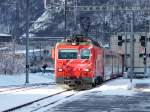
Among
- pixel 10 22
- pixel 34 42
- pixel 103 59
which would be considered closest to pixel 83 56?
pixel 103 59

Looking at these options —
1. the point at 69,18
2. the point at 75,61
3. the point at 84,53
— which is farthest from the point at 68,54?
the point at 69,18

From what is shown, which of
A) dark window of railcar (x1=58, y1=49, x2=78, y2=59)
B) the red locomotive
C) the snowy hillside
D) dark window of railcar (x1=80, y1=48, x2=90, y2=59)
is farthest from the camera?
the snowy hillside

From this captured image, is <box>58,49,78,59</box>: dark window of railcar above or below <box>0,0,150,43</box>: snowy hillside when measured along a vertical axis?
below

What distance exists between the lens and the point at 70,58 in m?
36.7

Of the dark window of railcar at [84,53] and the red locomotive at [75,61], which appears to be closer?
the red locomotive at [75,61]

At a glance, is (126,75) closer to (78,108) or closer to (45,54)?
(78,108)

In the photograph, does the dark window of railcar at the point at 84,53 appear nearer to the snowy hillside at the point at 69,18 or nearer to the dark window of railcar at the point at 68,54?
the dark window of railcar at the point at 68,54

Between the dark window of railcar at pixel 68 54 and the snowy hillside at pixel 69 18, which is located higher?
the snowy hillside at pixel 69 18

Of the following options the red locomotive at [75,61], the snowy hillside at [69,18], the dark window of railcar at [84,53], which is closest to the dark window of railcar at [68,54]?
the red locomotive at [75,61]

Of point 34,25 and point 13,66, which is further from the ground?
point 34,25

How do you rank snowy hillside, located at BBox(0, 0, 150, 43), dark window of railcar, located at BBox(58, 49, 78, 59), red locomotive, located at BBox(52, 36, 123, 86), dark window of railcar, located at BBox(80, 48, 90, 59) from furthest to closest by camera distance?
snowy hillside, located at BBox(0, 0, 150, 43) < dark window of railcar, located at BBox(58, 49, 78, 59) < dark window of railcar, located at BBox(80, 48, 90, 59) < red locomotive, located at BBox(52, 36, 123, 86)

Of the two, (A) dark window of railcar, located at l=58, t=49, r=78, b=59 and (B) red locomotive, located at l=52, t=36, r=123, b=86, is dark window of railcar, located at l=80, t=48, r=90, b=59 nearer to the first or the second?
(B) red locomotive, located at l=52, t=36, r=123, b=86

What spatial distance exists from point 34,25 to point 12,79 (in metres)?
61.9

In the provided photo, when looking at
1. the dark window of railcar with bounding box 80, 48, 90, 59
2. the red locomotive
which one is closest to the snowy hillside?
the red locomotive
